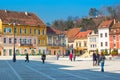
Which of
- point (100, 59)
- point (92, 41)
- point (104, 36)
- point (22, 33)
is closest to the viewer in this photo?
point (100, 59)

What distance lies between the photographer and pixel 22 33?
311ft

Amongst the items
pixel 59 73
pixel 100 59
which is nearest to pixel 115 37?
pixel 100 59

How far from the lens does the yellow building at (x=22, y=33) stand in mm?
91000

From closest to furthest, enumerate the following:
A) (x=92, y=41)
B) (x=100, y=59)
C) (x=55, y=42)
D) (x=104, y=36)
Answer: (x=100, y=59) < (x=104, y=36) < (x=55, y=42) < (x=92, y=41)

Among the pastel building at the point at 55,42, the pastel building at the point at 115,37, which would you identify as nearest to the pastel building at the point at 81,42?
the pastel building at the point at 55,42

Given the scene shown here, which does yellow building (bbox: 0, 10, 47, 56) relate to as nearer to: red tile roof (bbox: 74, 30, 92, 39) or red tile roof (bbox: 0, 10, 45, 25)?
red tile roof (bbox: 0, 10, 45, 25)

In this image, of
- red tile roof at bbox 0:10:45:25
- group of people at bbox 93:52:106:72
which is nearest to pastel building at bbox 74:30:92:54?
red tile roof at bbox 0:10:45:25

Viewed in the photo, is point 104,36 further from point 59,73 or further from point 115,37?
point 59,73

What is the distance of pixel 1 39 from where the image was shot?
297ft

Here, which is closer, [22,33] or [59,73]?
[59,73]

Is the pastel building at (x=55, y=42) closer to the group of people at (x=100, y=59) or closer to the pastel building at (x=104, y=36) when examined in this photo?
the pastel building at (x=104, y=36)

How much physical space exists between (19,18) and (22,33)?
14.0 ft

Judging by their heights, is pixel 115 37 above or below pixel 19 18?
below

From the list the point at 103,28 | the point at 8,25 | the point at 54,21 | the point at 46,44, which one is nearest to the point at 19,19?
the point at 8,25
